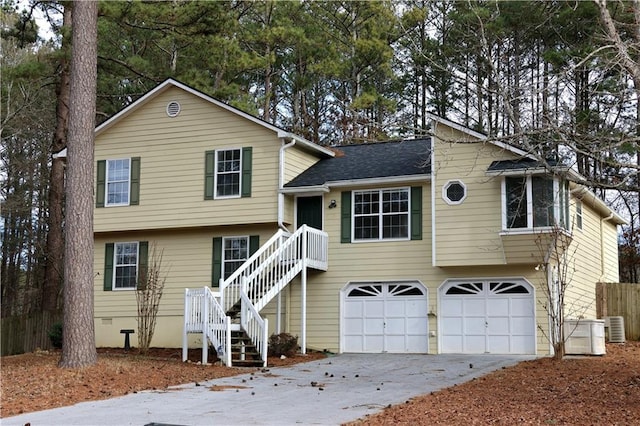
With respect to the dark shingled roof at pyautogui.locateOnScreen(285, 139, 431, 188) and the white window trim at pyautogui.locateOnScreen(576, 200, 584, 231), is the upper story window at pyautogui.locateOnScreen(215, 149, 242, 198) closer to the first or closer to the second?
the dark shingled roof at pyautogui.locateOnScreen(285, 139, 431, 188)

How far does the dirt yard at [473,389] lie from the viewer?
10609mm

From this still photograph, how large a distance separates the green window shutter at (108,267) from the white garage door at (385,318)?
23.7 feet

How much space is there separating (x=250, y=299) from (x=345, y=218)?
382 cm

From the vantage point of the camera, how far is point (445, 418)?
10.5 metres

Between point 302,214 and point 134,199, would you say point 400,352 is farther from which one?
point 134,199

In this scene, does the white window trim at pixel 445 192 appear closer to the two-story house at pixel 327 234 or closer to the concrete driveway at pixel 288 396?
the two-story house at pixel 327 234

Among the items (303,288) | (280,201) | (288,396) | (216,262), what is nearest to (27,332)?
(216,262)

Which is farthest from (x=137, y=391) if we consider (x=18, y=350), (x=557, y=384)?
(x=18, y=350)

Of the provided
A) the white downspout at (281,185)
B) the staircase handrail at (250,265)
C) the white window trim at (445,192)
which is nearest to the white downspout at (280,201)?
the white downspout at (281,185)

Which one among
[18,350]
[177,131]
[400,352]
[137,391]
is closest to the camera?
[137,391]

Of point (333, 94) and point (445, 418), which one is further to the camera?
point (333, 94)

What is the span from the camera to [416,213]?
834 inches

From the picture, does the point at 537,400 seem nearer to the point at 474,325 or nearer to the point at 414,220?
the point at 474,325

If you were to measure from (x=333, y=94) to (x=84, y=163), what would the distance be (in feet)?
69.9
